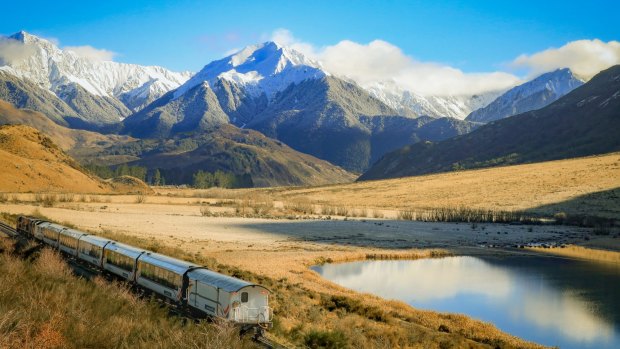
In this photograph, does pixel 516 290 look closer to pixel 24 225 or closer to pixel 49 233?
pixel 49 233

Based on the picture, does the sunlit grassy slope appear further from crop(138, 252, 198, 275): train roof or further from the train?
crop(138, 252, 198, 275): train roof

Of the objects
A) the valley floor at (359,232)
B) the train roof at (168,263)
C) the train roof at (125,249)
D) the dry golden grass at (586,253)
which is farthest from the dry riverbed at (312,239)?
the train roof at (125,249)

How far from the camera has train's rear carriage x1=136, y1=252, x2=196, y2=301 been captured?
993 inches

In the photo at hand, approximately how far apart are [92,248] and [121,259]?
4.68 metres

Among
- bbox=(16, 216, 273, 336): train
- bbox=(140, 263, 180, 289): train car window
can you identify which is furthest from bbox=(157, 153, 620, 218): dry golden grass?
bbox=(140, 263, 180, 289): train car window

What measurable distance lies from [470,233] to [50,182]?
79713 millimetres

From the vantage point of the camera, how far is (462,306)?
39.9 metres

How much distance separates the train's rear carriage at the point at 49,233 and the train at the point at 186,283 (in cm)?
499

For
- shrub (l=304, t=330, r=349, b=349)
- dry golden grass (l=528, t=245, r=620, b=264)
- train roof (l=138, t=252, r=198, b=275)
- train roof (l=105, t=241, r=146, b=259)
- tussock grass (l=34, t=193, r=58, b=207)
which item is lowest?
dry golden grass (l=528, t=245, r=620, b=264)

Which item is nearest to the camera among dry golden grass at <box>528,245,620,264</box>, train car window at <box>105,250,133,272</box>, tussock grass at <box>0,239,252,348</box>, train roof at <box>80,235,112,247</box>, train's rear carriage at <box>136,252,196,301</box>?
tussock grass at <box>0,239,252,348</box>

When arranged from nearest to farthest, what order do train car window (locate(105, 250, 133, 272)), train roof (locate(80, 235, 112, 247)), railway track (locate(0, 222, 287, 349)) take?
railway track (locate(0, 222, 287, 349)) < train car window (locate(105, 250, 133, 272)) < train roof (locate(80, 235, 112, 247))

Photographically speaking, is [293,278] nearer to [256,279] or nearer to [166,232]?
[256,279]

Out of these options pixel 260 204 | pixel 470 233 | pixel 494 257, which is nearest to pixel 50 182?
pixel 260 204

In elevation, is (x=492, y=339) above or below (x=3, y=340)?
below
